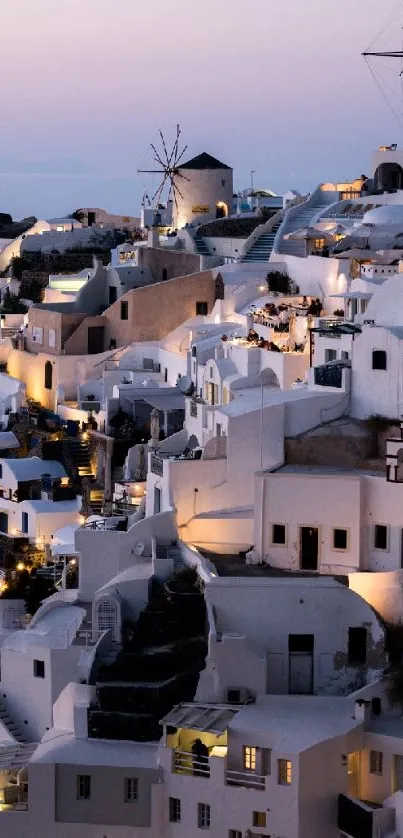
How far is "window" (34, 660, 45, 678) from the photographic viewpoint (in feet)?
113

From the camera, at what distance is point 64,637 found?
34562 mm

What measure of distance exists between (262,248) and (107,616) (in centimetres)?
1846

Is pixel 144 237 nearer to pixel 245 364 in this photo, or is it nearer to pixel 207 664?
pixel 245 364

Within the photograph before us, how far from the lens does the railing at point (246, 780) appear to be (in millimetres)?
29359

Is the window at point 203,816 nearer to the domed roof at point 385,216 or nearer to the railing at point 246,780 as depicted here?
the railing at point 246,780

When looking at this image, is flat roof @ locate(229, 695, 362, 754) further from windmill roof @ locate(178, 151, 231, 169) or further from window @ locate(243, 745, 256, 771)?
windmill roof @ locate(178, 151, 231, 169)

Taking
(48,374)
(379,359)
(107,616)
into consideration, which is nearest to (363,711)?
(107,616)

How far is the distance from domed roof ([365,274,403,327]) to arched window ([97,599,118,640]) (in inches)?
226

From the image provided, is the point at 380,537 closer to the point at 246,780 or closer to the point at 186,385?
the point at 246,780

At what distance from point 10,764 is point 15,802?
2.42ft

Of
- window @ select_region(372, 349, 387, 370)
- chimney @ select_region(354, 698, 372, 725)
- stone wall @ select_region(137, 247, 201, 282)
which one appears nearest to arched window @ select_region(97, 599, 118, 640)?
chimney @ select_region(354, 698, 372, 725)

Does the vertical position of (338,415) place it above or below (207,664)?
above

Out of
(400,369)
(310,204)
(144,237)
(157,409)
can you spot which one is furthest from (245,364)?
(144,237)

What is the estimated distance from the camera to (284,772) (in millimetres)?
29188
